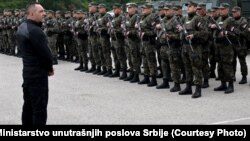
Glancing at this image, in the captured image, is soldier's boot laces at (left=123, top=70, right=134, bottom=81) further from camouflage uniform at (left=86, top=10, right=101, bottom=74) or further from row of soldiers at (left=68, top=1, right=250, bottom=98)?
camouflage uniform at (left=86, top=10, right=101, bottom=74)

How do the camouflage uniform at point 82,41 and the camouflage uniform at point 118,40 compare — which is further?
the camouflage uniform at point 82,41

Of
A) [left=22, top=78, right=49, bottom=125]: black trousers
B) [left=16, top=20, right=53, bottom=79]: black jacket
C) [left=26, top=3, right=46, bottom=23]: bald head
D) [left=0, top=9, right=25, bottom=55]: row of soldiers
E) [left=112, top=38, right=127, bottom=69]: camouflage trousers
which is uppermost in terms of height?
[left=26, top=3, right=46, bottom=23]: bald head

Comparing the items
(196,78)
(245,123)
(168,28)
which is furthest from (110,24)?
(245,123)

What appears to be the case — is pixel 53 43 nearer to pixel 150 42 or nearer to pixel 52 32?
pixel 52 32

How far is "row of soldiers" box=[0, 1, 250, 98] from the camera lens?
1012cm

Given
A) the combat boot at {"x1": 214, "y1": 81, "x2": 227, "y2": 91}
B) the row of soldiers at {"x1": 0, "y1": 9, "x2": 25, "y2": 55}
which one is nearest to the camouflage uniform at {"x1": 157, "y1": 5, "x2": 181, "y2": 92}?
the combat boot at {"x1": 214, "y1": 81, "x2": 227, "y2": 91}

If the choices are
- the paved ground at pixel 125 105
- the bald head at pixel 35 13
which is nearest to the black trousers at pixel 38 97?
the bald head at pixel 35 13

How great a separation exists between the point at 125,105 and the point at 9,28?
12952mm

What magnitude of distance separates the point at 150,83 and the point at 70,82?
7.53ft

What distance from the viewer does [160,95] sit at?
10398 millimetres

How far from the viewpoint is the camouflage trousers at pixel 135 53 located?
39.9 feet

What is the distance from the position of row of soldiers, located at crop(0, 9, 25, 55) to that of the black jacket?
1422cm

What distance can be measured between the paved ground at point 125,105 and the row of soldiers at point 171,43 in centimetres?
42

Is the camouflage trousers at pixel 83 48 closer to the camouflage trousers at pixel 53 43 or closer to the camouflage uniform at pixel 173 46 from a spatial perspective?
the camouflage trousers at pixel 53 43
